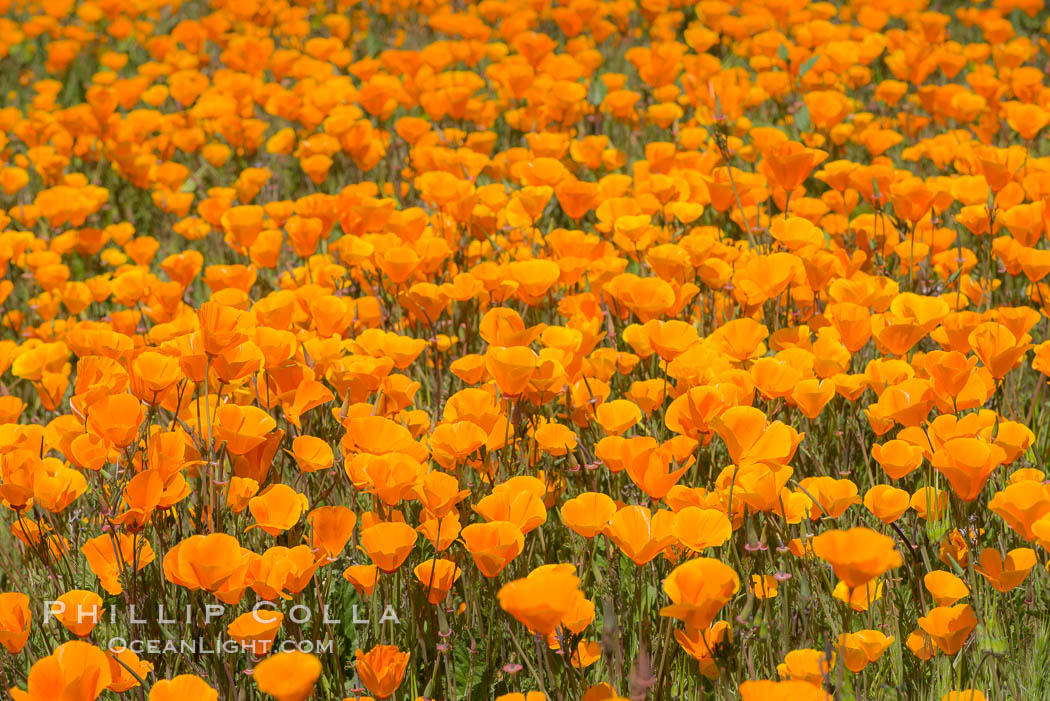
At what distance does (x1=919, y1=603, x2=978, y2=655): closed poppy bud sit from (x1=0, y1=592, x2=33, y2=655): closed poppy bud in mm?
1295

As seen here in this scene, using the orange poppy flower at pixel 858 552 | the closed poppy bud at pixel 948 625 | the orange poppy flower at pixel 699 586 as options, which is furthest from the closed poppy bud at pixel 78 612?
the closed poppy bud at pixel 948 625

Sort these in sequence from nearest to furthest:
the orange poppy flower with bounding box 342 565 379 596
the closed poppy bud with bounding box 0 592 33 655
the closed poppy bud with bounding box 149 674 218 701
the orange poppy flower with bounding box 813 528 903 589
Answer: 1. the orange poppy flower with bounding box 813 528 903 589
2. the closed poppy bud with bounding box 149 674 218 701
3. the closed poppy bud with bounding box 0 592 33 655
4. the orange poppy flower with bounding box 342 565 379 596

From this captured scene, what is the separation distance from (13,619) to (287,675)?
579 mm

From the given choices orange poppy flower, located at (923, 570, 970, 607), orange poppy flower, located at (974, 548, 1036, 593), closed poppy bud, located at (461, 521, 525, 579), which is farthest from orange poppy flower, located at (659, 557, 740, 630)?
orange poppy flower, located at (974, 548, 1036, 593)

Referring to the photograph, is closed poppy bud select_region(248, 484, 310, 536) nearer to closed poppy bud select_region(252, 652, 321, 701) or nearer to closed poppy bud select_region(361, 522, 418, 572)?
closed poppy bud select_region(361, 522, 418, 572)

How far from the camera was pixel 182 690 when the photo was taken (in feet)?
4.46

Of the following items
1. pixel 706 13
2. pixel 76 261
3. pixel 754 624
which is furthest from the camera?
pixel 706 13

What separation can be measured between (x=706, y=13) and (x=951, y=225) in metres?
2.34

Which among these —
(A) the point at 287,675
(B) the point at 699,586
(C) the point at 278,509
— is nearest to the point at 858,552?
(B) the point at 699,586

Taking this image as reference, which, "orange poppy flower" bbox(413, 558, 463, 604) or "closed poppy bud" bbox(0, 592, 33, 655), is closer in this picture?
"closed poppy bud" bbox(0, 592, 33, 655)

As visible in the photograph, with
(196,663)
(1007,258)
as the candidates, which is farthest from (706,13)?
Answer: (196,663)

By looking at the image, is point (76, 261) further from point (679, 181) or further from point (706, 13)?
point (706, 13)

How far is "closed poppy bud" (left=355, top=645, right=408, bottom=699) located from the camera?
60.7 inches

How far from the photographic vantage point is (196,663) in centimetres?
188
